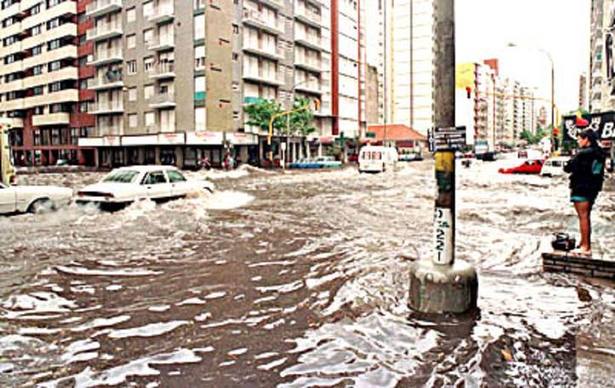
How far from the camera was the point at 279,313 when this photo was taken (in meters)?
6.09

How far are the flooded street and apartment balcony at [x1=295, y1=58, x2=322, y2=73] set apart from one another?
177ft

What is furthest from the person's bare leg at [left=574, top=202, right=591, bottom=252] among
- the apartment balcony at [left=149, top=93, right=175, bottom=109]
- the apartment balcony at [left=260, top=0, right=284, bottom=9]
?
the apartment balcony at [left=260, top=0, right=284, bottom=9]

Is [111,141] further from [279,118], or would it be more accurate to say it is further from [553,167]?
[553,167]

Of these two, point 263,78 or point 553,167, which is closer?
point 553,167

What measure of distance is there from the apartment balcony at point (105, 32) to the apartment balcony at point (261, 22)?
43.2ft

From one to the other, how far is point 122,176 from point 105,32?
47507 millimetres

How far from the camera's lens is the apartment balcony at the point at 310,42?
210ft

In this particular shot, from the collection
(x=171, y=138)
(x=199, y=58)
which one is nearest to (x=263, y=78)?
(x=199, y=58)

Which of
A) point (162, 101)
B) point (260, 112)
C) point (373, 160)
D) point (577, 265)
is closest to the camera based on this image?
point (577, 265)

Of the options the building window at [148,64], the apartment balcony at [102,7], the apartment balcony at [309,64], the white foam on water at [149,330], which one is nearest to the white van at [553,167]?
the white foam on water at [149,330]

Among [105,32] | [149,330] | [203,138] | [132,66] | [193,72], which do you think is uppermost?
[105,32]

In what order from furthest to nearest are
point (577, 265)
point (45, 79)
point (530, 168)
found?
point (45, 79), point (530, 168), point (577, 265)

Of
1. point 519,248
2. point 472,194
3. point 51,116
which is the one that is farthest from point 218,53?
point 519,248

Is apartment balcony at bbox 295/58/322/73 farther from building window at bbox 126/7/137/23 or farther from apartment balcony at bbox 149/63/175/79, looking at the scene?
building window at bbox 126/7/137/23
